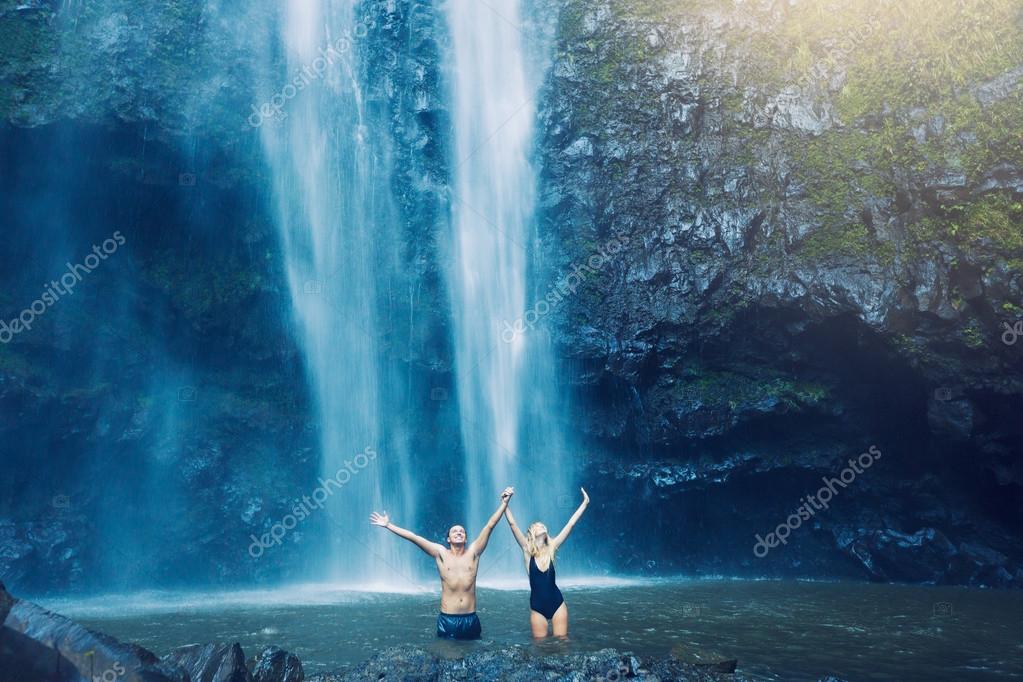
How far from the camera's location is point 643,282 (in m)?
19.7

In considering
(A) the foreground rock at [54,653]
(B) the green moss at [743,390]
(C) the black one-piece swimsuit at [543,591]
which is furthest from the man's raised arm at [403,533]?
(B) the green moss at [743,390]

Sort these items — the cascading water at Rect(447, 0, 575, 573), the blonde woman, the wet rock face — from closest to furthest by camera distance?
the blonde woman < the wet rock face < the cascading water at Rect(447, 0, 575, 573)

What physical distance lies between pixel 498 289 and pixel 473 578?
12395 millimetres

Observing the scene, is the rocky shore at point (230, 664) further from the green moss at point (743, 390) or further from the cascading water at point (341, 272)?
the cascading water at point (341, 272)

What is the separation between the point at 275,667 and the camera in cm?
748

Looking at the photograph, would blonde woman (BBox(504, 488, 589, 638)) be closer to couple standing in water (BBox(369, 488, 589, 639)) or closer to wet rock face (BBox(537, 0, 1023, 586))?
couple standing in water (BBox(369, 488, 589, 639))

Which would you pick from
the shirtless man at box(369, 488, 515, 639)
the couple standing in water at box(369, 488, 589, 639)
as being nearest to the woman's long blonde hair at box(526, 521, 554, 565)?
the couple standing in water at box(369, 488, 589, 639)

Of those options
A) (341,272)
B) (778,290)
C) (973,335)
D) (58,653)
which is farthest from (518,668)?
(341,272)

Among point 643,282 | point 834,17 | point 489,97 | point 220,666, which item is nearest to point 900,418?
point 643,282

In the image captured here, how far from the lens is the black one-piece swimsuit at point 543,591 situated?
9.38 meters

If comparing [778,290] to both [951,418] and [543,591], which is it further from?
[543,591]

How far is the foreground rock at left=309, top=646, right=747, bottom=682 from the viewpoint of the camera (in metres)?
7.16

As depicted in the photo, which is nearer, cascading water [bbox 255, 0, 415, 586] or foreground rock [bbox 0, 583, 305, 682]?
foreground rock [bbox 0, 583, 305, 682]

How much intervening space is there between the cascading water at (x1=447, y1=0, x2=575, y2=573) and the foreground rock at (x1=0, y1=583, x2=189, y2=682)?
13967mm
